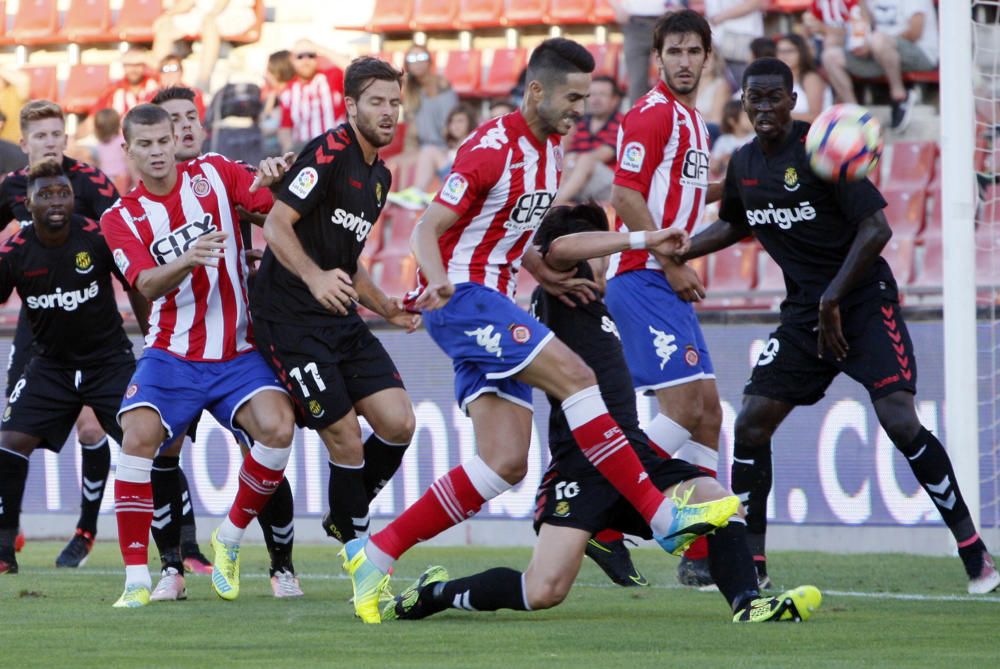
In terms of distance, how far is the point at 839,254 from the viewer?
275 inches

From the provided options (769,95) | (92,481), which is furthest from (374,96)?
(92,481)

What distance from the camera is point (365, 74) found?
253 inches

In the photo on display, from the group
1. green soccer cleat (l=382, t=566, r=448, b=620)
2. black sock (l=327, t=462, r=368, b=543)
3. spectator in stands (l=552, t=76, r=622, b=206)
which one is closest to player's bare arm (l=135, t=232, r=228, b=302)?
black sock (l=327, t=462, r=368, b=543)

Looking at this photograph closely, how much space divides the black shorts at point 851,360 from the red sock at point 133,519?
269cm

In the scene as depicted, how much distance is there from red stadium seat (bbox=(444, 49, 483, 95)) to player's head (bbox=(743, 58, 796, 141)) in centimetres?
896

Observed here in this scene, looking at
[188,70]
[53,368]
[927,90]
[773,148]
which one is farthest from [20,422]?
[188,70]

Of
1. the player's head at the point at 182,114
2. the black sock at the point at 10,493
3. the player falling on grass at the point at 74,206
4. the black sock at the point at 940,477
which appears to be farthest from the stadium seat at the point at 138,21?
the black sock at the point at 940,477

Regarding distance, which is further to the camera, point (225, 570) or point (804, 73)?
point (804, 73)

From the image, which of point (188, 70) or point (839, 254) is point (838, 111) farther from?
point (188, 70)

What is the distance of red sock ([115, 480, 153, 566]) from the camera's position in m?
6.68

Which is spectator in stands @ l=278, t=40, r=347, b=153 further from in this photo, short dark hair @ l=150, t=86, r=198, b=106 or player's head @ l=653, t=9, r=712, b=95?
player's head @ l=653, t=9, r=712, b=95

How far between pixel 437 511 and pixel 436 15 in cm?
1141

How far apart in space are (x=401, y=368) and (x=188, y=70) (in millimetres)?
7536

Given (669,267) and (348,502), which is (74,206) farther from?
(669,267)
